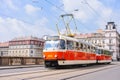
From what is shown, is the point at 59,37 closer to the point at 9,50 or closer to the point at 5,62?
the point at 5,62

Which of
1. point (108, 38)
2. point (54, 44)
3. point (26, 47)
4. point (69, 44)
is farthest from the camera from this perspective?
point (26, 47)

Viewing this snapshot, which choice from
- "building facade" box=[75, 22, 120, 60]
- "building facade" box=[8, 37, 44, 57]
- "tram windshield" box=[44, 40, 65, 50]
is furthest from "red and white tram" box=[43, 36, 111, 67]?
"building facade" box=[8, 37, 44, 57]

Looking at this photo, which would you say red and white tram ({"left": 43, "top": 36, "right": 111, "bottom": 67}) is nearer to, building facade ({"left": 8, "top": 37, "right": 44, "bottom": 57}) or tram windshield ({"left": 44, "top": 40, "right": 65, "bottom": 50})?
tram windshield ({"left": 44, "top": 40, "right": 65, "bottom": 50})

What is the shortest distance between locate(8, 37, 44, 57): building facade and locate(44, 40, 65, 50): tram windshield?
11024 cm

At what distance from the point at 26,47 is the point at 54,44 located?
117589 millimetres

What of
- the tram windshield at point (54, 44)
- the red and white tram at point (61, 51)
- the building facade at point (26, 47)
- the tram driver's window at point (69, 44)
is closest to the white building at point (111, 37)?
the building facade at point (26, 47)

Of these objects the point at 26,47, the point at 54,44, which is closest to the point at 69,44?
the point at 54,44

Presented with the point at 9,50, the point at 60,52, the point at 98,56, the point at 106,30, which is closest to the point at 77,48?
the point at 60,52

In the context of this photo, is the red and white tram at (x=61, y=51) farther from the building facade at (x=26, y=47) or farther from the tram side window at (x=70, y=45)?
the building facade at (x=26, y=47)

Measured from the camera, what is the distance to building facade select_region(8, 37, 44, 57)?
138 metres

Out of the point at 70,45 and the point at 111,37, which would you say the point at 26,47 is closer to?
the point at 111,37

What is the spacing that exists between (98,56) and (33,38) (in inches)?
3934

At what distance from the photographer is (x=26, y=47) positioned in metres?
141

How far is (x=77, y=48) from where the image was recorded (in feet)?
93.5
